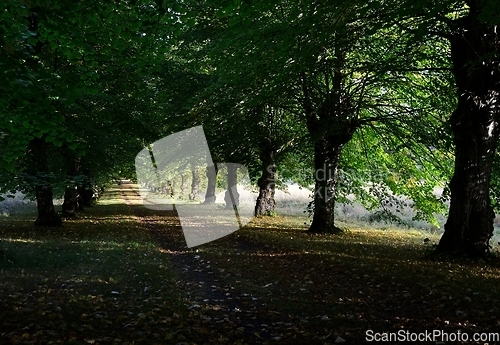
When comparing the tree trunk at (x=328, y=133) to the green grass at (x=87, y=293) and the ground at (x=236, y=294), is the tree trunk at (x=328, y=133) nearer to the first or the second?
the ground at (x=236, y=294)

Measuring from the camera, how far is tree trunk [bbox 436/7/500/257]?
29.6 feet

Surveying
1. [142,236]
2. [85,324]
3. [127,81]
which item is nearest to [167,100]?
[127,81]

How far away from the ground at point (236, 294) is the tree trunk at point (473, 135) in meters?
0.83

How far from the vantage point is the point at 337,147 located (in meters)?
16.1

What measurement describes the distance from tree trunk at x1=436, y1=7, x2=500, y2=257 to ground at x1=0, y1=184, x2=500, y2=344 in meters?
0.83

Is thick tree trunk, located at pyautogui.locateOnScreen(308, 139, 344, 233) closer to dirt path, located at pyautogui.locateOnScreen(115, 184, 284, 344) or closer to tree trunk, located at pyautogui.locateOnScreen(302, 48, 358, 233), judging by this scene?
tree trunk, located at pyautogui.locateOnScreen(302, 48, 358, 233)

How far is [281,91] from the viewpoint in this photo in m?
11.3

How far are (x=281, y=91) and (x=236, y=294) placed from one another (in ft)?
19.0

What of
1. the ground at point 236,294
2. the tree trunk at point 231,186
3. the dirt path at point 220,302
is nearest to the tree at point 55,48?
the ground at point 236,294

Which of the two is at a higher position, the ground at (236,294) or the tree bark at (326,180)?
the tree bark at (326,180)

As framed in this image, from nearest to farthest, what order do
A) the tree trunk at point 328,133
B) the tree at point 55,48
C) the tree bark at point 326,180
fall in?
the tree at point 55,48, the tree trunk at point 328,133, the tree bark at point 326,180

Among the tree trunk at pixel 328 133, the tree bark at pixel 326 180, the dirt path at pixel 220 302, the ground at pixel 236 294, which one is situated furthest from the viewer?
the tree bark at pixel 326 180

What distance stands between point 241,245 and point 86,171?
16.4 metres

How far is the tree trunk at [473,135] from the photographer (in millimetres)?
9031
